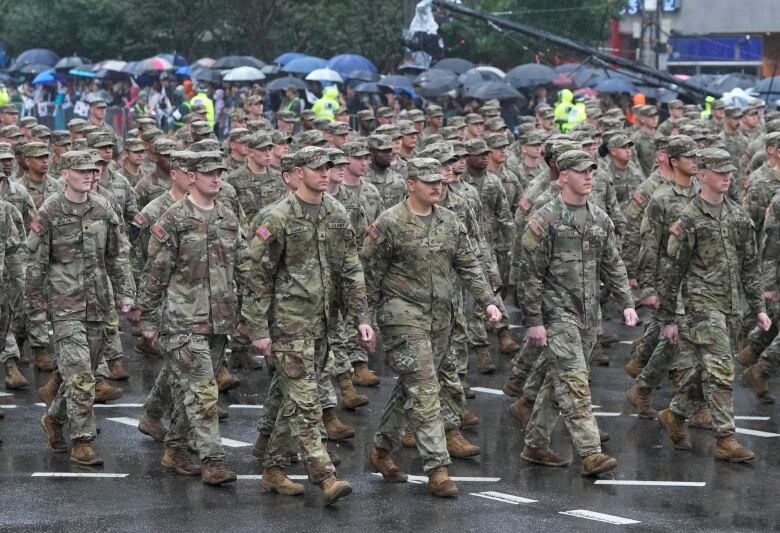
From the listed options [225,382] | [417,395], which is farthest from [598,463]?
[225,382]

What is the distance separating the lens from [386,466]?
11484 mm

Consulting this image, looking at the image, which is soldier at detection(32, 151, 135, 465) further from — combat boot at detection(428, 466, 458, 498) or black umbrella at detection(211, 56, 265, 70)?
black umbrella at detection(211, 56, 265, 70)

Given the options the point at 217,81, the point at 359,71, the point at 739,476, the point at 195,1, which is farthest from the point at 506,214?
the point at 195,1

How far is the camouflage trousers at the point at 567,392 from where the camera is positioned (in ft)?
38.1

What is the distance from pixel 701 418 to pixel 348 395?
294 centimetres

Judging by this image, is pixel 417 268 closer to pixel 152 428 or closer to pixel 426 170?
pixel 426 170

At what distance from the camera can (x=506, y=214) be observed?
56.0 feet

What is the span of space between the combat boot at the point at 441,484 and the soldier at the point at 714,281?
2354 mm

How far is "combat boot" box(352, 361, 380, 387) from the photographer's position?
1503 centimetres

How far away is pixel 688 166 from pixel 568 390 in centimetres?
294

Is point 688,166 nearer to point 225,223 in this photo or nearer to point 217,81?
point 225,223

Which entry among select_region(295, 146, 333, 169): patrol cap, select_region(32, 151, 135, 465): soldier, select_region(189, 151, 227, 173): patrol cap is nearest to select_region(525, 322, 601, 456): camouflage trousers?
select_region(295, 146, 333, 169): patrol cap

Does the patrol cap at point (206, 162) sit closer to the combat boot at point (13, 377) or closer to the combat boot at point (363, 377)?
the combat boot at point (363, 377)

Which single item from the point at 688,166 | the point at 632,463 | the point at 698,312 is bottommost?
the point at 632,463
